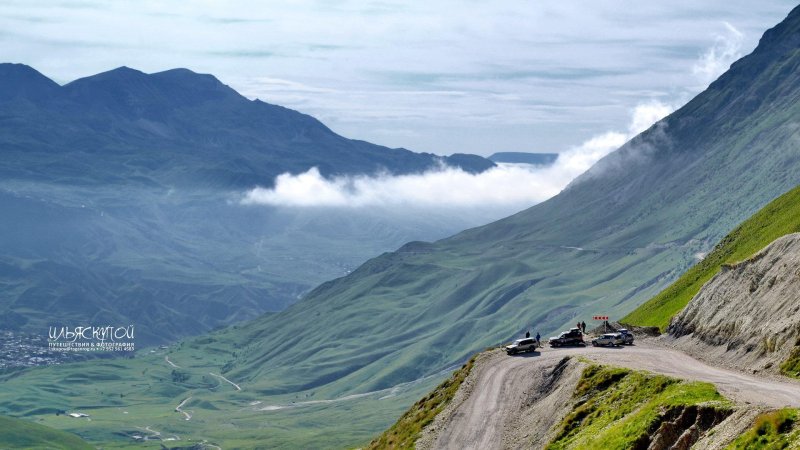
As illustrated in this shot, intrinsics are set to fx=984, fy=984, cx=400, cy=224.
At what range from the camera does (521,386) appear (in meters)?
88.4

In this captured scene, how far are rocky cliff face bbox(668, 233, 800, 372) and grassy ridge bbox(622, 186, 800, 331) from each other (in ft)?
213

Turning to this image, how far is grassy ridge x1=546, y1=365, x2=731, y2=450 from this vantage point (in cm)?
5984

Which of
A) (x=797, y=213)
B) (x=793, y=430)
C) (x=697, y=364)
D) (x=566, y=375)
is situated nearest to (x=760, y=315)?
(x=697, y=364)

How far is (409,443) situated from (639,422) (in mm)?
32186

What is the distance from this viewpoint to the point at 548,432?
7512 cm

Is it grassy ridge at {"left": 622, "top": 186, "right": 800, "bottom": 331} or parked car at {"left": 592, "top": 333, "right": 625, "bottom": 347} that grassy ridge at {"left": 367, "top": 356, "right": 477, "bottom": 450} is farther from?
grassy ridge at {"left": 622, "top": 186, "right": 800, "bottom": 331}

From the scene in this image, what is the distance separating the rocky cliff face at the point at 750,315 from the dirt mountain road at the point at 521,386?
283 cm

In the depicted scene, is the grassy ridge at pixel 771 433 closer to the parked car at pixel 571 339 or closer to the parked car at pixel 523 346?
the parked car at pixel 523 346

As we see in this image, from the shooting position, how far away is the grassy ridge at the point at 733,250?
171500 millimetres

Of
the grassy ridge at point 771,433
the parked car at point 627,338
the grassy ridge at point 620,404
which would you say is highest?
the parked car at point 627,338

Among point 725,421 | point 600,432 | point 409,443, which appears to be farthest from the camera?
point 409,443

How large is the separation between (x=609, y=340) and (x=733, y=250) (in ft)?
322

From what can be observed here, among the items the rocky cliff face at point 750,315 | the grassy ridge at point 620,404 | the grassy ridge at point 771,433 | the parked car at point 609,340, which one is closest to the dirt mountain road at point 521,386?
the parked car at point 609,340

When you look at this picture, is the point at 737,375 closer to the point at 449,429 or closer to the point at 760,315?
the point at 760,315
